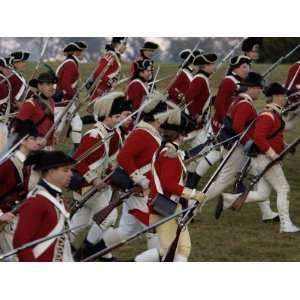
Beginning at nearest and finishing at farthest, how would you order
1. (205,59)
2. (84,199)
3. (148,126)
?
1. (148,126)
2. (84,199)
3. (205,59)

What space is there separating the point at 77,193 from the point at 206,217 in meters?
2.05

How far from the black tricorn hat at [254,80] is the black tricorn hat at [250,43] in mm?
1045

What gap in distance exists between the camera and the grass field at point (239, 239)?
9.24 m

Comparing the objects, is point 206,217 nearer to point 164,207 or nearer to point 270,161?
point 270,161

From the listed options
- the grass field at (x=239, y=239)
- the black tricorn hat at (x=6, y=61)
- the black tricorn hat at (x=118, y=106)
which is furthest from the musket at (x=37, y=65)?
the black tricorn hat at (x=118, y=106)

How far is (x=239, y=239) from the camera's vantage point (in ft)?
32.3

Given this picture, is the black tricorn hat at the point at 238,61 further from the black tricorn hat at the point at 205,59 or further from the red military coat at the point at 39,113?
the red military coat at the point at 39,113

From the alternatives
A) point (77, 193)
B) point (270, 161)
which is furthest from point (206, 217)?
point (77, 193)

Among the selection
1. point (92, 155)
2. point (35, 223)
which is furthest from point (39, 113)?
point (35, 223)

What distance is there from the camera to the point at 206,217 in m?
10.8

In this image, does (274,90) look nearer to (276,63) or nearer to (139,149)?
(276,63)

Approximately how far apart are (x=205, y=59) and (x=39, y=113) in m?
2.96

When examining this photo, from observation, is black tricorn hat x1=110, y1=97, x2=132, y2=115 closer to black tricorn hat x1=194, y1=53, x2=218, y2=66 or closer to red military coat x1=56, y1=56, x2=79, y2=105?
black tricorn hat x1=194, y1=53, x2=218, y2=66

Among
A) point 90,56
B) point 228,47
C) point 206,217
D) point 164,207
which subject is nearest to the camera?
point 164,207
